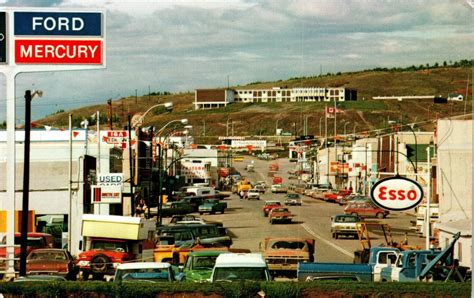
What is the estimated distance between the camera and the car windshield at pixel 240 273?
27.0m

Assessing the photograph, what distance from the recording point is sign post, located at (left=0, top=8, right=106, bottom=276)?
30.8 meters

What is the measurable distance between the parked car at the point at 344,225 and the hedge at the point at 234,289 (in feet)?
104

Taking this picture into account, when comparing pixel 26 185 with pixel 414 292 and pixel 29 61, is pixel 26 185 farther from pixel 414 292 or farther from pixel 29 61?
pixel 414 292

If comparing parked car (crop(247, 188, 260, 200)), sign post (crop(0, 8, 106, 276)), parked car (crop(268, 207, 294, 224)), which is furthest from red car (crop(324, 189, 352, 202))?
sign post (crop(0, 8, 106, 276))

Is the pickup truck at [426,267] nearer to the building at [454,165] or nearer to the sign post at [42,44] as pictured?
the sign post at [42,44]

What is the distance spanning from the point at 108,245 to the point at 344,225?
65.3ft

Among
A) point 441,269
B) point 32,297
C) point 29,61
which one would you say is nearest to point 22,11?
point 29,61

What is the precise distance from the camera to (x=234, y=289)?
23.9 m

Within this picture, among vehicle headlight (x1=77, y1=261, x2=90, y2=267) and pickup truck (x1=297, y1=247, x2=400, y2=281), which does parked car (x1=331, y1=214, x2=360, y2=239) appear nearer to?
vehicle headlight (x1=77, y1=261, x2=90, y2=267)

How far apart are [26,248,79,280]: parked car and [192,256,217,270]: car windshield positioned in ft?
15.9

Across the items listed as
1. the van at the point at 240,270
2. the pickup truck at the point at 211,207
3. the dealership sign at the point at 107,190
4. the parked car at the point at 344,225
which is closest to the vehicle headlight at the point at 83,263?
the van at the point at 240,270

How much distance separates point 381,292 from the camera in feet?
79.3

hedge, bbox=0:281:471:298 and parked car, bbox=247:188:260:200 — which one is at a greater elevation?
hedge, bbox=0:281:471:298

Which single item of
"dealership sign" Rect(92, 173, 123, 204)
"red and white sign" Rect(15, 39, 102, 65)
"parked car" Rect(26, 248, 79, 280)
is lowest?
"parked car" Rect(26, 248, 79, 280)
